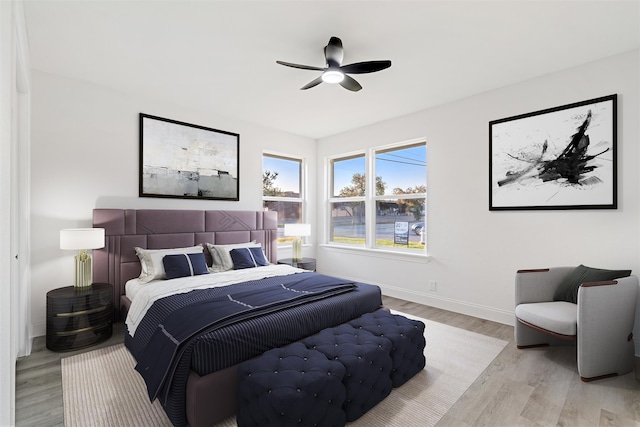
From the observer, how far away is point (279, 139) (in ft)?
17.6

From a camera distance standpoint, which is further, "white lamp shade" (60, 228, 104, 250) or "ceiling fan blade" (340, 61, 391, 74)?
"white lamp shade" (60, 228, 104, 250)

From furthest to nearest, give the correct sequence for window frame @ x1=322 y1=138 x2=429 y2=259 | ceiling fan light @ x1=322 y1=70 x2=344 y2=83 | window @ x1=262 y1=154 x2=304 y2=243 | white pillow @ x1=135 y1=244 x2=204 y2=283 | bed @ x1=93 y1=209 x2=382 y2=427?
window @ x1=262 y1=154 x2=304 y2=243 → window frame @ x1=322 y1=138 x2=429 y2=259 → white pillow @ x1=135 y1=244 x2=204 y2=283 → ceiling fan light @ x1=322 y1=70 x2=344 y2=83 → bed @ x1=93 y1=209 x2=382 y2=427

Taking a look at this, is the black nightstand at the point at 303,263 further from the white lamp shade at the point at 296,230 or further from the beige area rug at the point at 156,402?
the beige area rug at the point at 156,402

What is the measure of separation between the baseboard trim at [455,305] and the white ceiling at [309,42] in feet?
8.84

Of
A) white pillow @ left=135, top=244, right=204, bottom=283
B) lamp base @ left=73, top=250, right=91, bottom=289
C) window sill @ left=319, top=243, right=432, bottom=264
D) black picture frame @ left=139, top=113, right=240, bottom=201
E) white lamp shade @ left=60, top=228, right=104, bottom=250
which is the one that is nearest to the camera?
white lamp shade @ left=60, top=228, right=104, bottom=250

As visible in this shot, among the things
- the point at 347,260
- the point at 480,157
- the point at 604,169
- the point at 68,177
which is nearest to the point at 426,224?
the point at 480,157

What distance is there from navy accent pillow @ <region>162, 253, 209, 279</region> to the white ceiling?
6.58 feet

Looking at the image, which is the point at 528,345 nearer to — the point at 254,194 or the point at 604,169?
the point at 604,169

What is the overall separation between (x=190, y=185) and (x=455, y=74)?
3.61 metres

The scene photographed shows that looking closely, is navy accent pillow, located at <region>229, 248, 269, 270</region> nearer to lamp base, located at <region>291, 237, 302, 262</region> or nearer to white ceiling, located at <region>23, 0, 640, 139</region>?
lamp base, located at <region>291, 237, 302, 262</region>

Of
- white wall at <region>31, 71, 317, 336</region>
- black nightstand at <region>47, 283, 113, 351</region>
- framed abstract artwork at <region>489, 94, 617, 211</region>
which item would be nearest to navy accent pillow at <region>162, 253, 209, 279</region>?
black nightstand at <region>47, 283, 113, 351</region>

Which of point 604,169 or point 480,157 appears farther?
point 480,157

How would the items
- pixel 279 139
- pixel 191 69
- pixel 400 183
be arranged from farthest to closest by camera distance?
pixel 279 139, pixel 400 183, pixel 191 69

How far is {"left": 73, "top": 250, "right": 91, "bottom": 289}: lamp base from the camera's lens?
10.0ft
